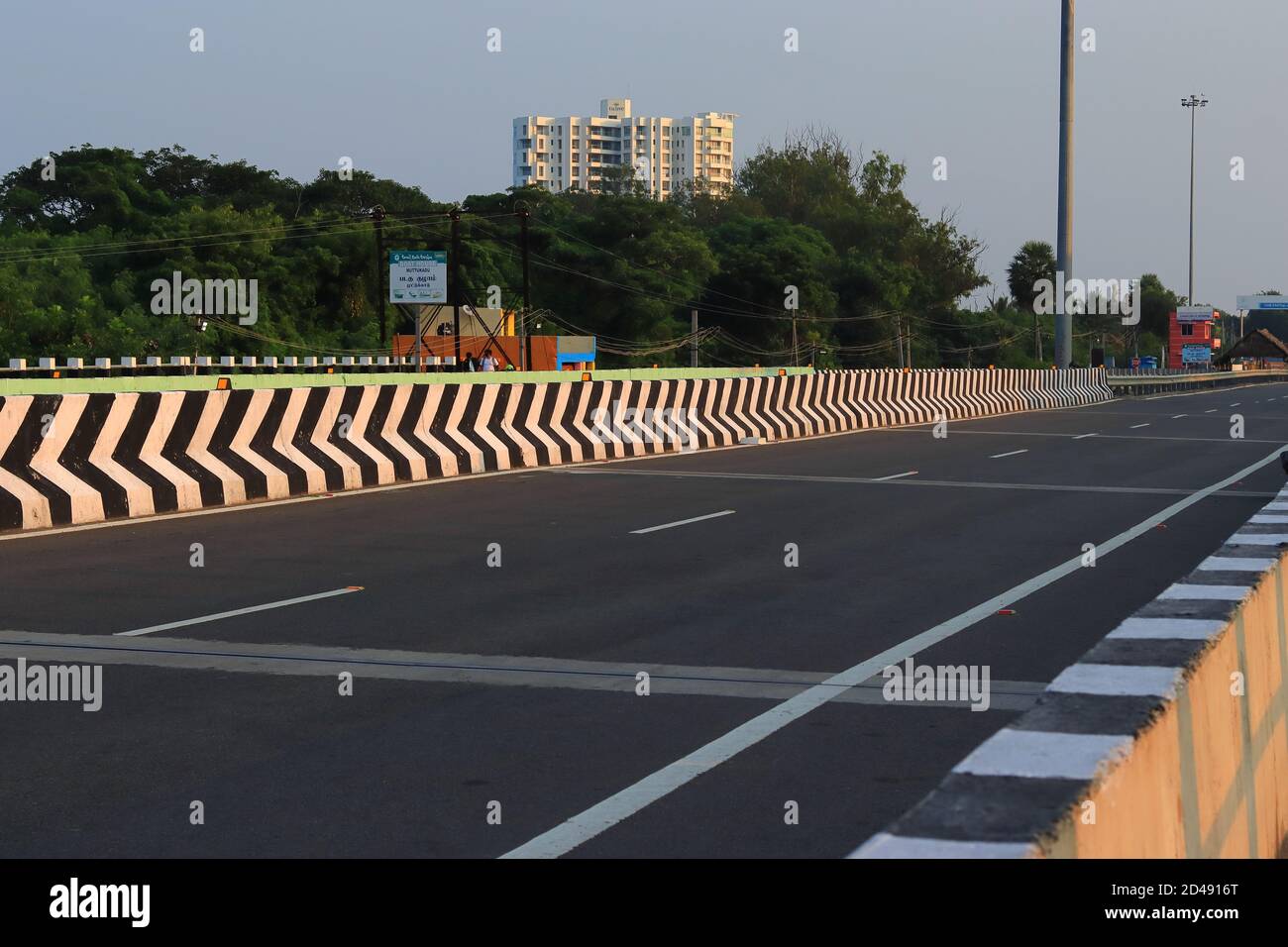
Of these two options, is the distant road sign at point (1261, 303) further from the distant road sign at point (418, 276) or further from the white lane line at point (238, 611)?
the white lane line at point (238, 611)

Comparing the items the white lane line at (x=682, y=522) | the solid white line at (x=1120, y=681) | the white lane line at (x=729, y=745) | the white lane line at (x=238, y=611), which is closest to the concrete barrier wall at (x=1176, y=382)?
the white lane line at (x=682, y=522)

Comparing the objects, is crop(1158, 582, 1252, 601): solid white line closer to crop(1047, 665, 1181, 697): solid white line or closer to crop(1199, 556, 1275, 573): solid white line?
crop(1199, 556, 1275, 573): solid white line

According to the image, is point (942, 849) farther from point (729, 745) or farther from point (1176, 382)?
point (1176, 382)

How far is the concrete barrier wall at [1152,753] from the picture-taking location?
9.74 ft

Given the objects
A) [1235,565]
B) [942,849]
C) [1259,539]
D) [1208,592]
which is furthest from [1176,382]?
[942,849]

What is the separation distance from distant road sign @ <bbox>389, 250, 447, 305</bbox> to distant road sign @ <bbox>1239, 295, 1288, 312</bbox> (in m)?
126

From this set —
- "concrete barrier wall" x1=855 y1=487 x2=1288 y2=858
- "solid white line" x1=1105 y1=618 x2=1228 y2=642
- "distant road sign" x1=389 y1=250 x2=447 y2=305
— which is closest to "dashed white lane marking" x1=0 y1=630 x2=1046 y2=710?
"concrete barrier wall" x1=855 y1=487 x2=1288 y2=858

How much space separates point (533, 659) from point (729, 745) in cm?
203

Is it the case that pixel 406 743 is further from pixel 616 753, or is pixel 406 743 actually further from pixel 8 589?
pixel 8 589

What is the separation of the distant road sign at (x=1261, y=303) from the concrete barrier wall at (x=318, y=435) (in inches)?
5957

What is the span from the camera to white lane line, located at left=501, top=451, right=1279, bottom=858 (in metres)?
5.25

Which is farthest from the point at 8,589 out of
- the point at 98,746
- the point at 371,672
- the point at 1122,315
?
the point at 1122,315

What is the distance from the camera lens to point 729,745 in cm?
659
